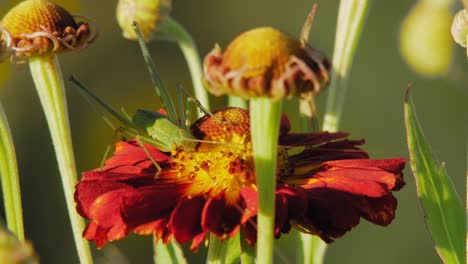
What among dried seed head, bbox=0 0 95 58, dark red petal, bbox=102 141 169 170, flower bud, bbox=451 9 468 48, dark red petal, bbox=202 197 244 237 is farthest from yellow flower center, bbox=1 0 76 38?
flower bud, bbox=451 9 468 48

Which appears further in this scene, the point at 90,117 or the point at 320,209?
the point at 90,117

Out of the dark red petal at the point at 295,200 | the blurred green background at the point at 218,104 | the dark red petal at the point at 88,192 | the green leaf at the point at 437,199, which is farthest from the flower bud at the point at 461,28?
the blurred green background at the point at 218,104

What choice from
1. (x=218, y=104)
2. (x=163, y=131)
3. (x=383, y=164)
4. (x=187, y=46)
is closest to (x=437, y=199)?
(x=383, y=164)

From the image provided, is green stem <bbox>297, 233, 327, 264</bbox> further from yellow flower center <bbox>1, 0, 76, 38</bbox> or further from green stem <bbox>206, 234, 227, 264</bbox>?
yellow flower center <bbox>1, 0, 76, 38</bbox>

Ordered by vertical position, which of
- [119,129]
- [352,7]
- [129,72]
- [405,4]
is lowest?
[119,129]

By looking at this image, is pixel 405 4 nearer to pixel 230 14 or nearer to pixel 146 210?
pixel 230 14

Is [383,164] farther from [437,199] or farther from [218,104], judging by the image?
[218,104]

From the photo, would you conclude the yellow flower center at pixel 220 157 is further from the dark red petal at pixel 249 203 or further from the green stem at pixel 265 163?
the green stem at pixel 265 163

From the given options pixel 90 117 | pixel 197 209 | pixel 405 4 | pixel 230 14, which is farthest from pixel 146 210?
pixel 230 14

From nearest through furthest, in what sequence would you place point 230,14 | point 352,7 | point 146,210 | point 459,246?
point 146,210
point 459,246
point 352,7
point 230,14
